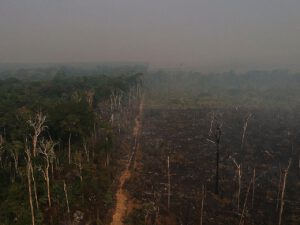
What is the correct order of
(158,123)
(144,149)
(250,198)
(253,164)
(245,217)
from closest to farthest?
(245,217) → (250,198) → (253,164) → (144,149) → (158,123)

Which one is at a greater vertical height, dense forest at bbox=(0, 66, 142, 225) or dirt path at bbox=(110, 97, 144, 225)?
dense forest at bbox=(0, 66, 142, 225)

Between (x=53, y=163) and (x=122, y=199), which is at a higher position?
(x=53, y=163)

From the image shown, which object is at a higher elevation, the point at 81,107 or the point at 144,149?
the point at 81,107

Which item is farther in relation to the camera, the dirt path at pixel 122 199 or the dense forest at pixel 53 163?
the dirt path at pixel 122 199

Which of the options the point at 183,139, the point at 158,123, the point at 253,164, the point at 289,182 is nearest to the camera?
the point at 289,182

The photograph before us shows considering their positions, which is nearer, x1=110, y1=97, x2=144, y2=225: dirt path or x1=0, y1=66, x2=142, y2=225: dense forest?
x1=0, y1=66, x2=142, y2=225: dense forest

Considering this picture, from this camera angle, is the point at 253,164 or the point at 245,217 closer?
the point at 245,217

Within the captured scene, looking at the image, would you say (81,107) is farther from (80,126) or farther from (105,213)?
(105,213)

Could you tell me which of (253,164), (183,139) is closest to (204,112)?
(183,139)

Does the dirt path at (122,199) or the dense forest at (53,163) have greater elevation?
the dense forest at (53,163)

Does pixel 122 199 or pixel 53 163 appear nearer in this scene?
pixel 122 199
